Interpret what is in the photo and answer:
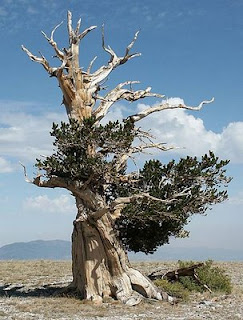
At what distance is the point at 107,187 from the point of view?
24.9 meters

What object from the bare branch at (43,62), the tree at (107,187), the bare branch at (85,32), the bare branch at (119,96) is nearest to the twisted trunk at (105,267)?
the tree at (107,187)

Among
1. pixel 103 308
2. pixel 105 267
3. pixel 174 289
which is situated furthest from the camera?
pixel 174 289

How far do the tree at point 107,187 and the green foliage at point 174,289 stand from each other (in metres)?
1.50

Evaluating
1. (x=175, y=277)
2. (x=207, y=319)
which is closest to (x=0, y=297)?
(x=175, y=277)

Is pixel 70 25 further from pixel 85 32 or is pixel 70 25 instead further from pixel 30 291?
pixel 30 291

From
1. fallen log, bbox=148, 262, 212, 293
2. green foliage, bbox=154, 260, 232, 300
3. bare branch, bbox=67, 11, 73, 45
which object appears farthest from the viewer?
fallen log, bbox=148, 262, 212, 293

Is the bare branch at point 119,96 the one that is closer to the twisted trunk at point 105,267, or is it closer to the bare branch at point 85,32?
the bare branch at point 85,32

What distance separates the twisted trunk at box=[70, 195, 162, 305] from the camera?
73.6 feet

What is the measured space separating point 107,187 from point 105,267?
168 inches

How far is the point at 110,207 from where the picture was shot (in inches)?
881

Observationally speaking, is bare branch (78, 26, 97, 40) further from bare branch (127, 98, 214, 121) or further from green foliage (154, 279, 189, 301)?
green foliage (154, 279, 189, 301)

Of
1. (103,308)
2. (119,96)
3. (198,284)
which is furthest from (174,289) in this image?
(119,96)

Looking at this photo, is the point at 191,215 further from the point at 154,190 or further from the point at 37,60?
the point at 37,60

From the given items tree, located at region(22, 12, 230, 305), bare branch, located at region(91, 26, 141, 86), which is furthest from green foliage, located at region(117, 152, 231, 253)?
bare branch, located at region(91, 26, 141, 86)
